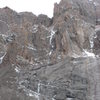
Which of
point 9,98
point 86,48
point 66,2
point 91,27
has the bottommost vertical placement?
point 9,98

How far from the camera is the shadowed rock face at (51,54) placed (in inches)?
→ 2211

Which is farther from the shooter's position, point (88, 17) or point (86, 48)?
point (88, 17)

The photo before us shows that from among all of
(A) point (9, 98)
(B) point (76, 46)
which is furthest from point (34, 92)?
(B) point (76, 46)

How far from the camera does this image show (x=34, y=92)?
5666 cm

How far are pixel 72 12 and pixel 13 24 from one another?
11.8m

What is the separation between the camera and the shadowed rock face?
5616 centimetres

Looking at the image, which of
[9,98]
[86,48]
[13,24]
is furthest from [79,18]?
[9,98]

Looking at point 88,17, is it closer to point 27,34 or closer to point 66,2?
point 66,2

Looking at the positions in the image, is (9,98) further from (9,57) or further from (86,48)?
(86,48)

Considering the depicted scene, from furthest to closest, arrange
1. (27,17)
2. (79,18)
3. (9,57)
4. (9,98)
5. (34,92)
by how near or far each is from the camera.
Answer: (27,17) < (79,18) < (9,57) < (34,92) < (9,98)

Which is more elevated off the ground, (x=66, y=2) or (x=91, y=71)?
(x=66, y=2)

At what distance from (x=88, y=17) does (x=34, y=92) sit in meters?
27.1

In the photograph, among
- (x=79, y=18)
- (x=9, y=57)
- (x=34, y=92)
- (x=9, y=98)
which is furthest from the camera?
(x=79, y=18)

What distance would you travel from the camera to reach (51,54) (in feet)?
211
